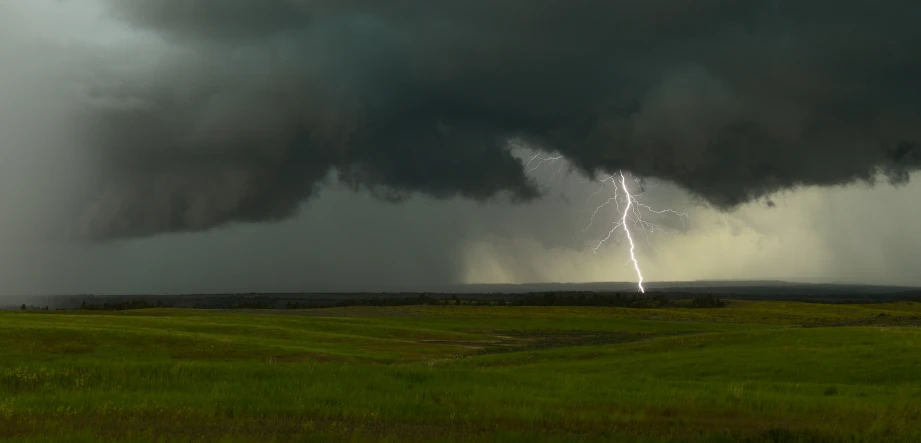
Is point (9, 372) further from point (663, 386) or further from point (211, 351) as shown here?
point (211, 351)

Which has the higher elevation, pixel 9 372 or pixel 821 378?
pixel 9 372

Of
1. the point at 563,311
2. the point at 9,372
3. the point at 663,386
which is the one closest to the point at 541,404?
the point at 663,386

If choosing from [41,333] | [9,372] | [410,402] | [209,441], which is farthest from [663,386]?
[41,333]

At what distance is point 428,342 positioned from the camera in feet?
222

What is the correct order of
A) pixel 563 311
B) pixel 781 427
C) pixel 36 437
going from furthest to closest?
pixel 563 311 → pixel 781 427 → pixel 36 437

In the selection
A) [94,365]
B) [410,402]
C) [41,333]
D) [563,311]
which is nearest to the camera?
[410,402]

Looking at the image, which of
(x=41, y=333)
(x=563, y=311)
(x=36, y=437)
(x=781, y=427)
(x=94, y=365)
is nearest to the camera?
(x=36, y=437)

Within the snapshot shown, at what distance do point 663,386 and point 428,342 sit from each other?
47.1 m

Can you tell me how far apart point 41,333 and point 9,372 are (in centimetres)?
3346

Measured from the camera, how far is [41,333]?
158ft

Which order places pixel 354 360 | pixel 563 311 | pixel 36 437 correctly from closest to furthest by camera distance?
1. pixel 36 437
2. pixel 354 360
3. pixel 563 311

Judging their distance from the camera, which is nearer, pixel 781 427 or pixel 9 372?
pixel 781 427

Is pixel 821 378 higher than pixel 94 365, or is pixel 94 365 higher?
pixel 94 365

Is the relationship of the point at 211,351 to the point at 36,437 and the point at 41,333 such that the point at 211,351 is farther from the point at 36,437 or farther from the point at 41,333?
the point at 36,437
